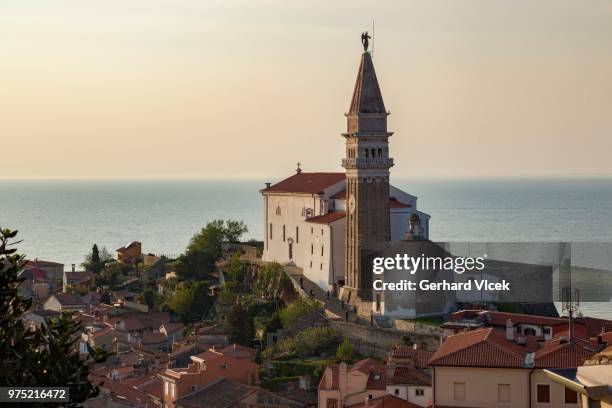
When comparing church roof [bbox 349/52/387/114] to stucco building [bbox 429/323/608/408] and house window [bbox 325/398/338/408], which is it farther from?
stucco building [bbox 429/323/608/408]

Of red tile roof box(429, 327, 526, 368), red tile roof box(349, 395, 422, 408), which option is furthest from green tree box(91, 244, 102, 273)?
red tile roof box(429, 327, 526, 368)

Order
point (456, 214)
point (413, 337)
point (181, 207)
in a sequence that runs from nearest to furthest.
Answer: point (413, 337) < point (456, 214) < point (181, 207)

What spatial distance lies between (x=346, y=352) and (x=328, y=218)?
8.90 meters

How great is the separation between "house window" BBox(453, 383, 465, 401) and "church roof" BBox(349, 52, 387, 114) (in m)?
21.5

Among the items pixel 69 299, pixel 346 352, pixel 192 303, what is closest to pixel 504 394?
pixel 346 352

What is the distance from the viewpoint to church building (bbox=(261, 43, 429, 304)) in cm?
4541

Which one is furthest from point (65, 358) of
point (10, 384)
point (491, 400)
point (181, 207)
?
point (181, 207)

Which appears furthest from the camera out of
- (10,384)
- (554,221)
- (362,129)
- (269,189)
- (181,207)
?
(181,207)

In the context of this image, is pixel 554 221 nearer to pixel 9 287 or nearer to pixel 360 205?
pixel 360 205

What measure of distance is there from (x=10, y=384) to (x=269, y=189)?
41438 millimetres

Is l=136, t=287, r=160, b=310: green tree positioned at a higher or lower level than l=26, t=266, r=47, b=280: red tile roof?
lower

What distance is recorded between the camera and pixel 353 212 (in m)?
46.3

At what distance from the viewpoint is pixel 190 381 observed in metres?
35.8

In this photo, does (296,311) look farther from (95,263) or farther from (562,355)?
(95,263)
